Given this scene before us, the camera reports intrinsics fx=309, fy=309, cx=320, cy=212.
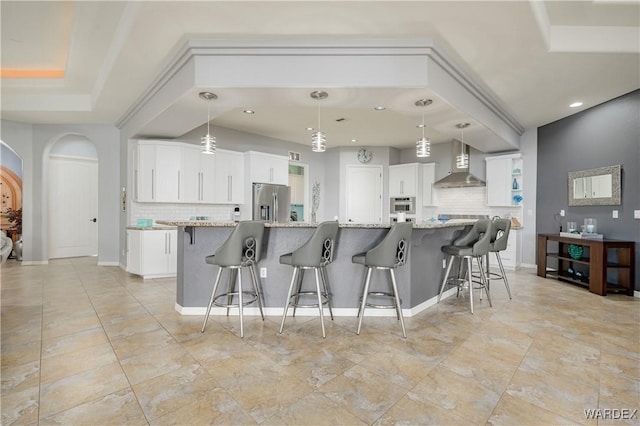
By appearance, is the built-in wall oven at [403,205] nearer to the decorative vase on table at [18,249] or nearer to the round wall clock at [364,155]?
the round wall clock at [364,155]

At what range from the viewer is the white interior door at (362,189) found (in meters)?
7.91

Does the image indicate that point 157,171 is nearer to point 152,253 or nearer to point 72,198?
point 152,253

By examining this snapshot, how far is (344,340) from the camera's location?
2.65 metres

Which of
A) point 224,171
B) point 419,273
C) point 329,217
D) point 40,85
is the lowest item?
point 419,273

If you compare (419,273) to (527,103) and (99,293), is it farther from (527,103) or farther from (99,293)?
(99,293)

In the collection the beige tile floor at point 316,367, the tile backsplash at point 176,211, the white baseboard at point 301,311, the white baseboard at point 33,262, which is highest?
the tile backsplash at point 176,211

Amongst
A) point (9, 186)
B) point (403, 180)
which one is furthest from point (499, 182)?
point (9, 186)

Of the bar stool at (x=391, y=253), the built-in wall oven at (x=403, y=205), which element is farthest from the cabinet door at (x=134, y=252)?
the built-in wall oven at (x=403, y=205)

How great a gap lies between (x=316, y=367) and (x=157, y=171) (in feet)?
14.7

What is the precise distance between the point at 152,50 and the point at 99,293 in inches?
123

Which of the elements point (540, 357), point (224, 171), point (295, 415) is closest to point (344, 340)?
point (295, 415)

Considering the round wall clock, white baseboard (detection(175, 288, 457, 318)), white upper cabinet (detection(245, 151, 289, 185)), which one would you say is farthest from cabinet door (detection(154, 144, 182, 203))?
the round wall clock

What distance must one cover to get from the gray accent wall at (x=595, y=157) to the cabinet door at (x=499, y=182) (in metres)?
0.52

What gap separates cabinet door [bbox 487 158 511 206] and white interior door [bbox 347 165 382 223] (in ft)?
8.18
